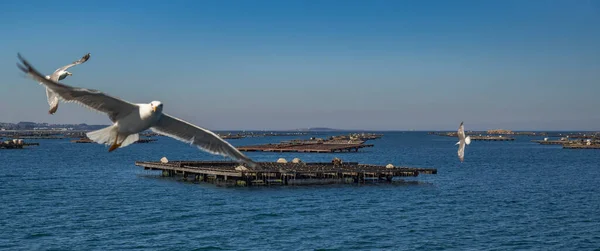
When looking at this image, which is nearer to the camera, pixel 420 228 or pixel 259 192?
pixel 420 228

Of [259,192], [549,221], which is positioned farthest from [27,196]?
[549,221]

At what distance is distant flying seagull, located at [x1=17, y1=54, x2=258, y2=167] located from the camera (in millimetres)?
12070

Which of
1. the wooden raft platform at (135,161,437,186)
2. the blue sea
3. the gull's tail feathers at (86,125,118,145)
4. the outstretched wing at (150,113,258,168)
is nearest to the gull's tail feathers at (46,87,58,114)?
the gull's tail feathers at (86,125,118,145)

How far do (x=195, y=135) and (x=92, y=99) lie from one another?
2816 millimetres

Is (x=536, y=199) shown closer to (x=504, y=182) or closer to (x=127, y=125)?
(x=504, y=182)

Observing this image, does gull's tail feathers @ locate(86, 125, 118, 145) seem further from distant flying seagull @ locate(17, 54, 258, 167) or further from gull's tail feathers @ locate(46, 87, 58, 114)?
gull's tail feathers @ locate(46, 87, 58, 114)

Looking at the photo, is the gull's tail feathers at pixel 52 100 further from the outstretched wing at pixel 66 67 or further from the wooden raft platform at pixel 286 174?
the wooden raft platform at pixel 286 174

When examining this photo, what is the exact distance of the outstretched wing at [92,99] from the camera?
10.9 m

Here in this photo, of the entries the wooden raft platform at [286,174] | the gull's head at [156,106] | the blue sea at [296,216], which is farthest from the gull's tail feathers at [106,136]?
the wooden raft platform at [286,174]

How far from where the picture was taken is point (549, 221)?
4831 cm

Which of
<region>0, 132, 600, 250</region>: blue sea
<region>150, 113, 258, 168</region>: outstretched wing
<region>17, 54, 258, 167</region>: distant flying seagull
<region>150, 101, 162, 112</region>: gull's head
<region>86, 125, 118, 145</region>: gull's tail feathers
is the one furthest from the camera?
<region>0, 132, 600, 250</region>: blue sea

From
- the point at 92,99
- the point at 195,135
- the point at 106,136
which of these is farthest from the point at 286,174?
the point at 92,99

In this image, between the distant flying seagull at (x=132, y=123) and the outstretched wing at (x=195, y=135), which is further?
the outstretched wing at (x=195, y=135)

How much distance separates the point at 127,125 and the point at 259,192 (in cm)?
4912
